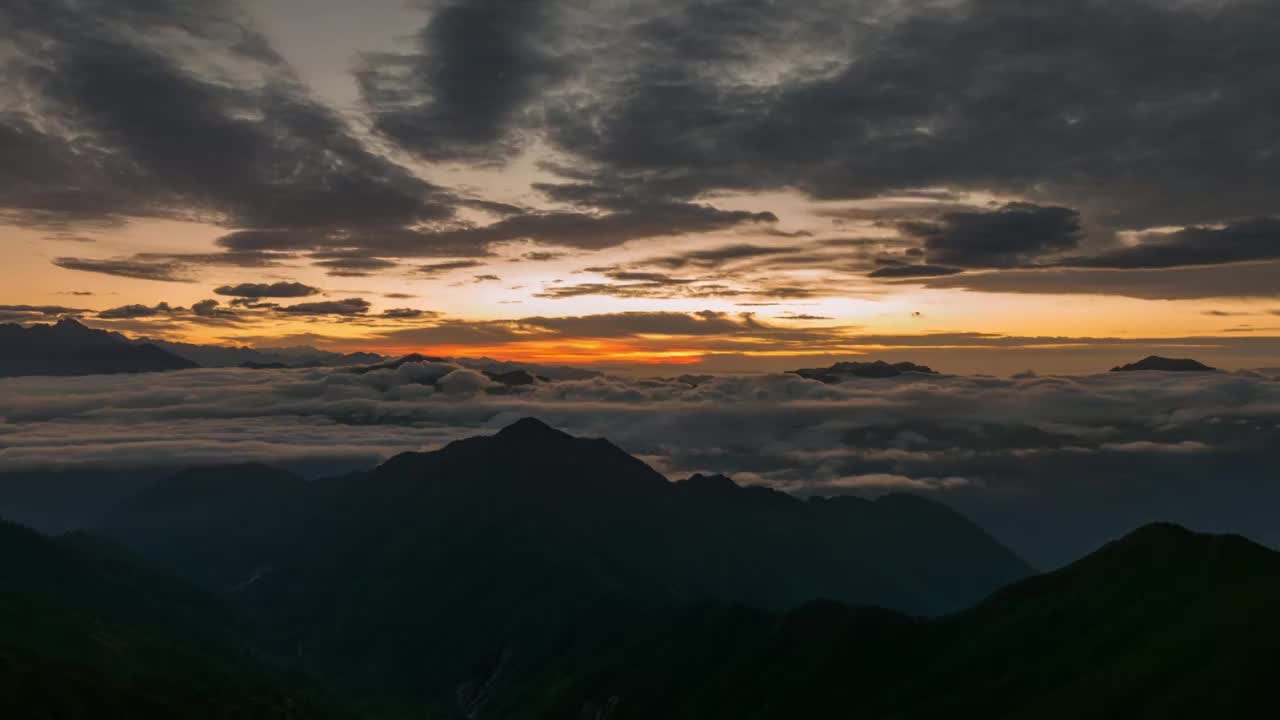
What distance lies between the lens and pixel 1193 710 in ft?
646

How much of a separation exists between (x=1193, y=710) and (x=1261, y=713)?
12.6 meters

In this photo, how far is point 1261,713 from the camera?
188125mm
